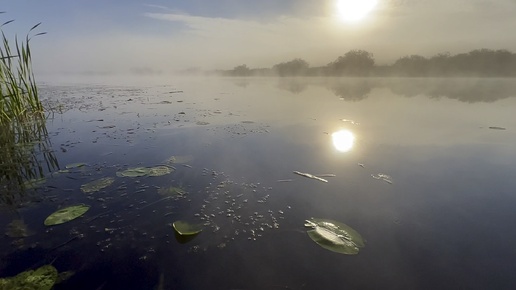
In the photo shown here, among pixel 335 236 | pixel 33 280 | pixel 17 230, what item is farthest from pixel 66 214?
pixel 335 236

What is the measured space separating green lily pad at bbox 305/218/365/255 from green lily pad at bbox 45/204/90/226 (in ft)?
13.0

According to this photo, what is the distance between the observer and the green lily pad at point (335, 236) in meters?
3.49

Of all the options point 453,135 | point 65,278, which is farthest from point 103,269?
point 453,135

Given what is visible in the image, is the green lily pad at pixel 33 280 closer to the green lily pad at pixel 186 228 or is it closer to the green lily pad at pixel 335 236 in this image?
the green lily pad at pixel 186 228

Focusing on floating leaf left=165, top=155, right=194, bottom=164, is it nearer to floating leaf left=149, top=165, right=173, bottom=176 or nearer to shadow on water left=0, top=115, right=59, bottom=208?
floating leaf left=149, top=165, right=173, bottom=176

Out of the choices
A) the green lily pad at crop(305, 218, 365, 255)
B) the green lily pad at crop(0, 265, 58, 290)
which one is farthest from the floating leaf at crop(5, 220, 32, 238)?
the green lily pad at crop(305, 218, 365, 255)

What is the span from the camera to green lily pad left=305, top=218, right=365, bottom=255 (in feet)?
11.5

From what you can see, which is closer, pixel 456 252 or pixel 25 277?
pixel 25 277

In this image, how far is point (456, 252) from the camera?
3516 millimetres


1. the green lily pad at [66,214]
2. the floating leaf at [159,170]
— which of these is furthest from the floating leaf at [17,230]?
the floating leaf at [159,170]

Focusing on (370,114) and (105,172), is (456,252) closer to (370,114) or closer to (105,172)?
(105,172)

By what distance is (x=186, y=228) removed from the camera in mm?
3865

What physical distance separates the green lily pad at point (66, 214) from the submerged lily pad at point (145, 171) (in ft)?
4.51

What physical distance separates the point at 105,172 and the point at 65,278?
136 inches
